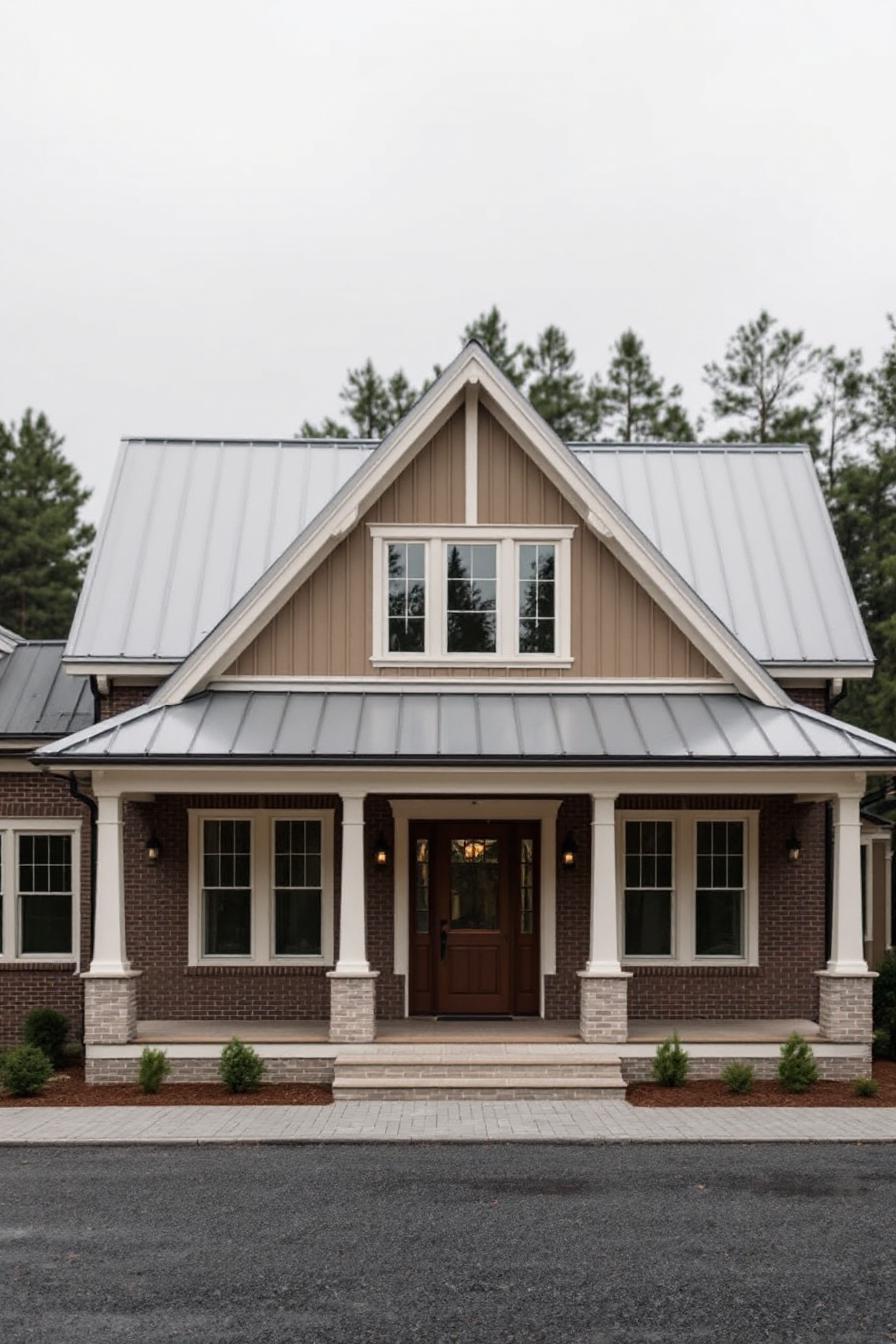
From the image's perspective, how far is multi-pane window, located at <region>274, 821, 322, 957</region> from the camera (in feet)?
52.6

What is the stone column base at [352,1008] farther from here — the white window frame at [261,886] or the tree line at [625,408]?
the tree line at [625,408]

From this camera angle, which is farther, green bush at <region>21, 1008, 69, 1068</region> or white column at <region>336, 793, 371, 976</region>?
green bush at <region>21, 1008, 69, 1068</region>

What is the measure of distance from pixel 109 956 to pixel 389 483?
6617 millimetres

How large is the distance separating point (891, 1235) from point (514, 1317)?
3.20m

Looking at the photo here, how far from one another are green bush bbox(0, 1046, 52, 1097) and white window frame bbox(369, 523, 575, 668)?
604cm

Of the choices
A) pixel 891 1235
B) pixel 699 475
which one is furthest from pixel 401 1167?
pixel 699 475

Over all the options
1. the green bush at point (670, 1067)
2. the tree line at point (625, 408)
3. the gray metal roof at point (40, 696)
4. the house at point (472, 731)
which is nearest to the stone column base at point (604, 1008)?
the green bush at point (670, 1067)

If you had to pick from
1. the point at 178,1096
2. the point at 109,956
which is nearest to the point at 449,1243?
the point at 178,1096

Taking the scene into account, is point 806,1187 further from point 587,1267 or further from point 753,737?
point 753,737

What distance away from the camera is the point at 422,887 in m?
16.2

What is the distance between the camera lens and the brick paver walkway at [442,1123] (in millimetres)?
11625

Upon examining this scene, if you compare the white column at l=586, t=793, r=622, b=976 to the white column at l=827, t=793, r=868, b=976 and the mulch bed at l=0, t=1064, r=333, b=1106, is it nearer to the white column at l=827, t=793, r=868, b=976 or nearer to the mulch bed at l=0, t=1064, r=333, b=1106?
the white column at l=827, t=793, r=868, b=976

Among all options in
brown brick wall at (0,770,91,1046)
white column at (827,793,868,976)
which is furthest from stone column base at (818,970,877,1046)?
brown brick wall at (0,770,91,1046)

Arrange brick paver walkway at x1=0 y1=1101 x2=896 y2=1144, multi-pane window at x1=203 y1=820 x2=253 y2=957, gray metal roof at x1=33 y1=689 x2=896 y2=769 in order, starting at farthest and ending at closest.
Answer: multi-pane window at x1=203 y1=820 x2=253 y2=957 < gray metal roof at x1=33 y1=689 x2=896 y2=769 < brick paver walkway at x1=0 y1=1101 x2=896 y2=1144
